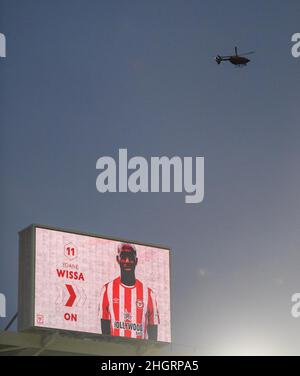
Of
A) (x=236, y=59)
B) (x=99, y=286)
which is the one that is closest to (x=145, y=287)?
(x=99, y=286)

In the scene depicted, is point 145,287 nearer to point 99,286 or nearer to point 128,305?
point 128,305

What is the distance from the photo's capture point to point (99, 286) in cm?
5803

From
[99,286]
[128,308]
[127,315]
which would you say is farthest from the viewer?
[128,308]

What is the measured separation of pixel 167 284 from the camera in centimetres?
6169

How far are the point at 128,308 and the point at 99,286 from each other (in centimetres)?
233

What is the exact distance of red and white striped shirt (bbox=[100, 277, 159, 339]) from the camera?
58000 millimetres

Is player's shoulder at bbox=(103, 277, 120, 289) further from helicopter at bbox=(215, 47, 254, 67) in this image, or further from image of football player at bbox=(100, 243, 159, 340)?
helicopter at bbox=(215, 47, 254, 67)

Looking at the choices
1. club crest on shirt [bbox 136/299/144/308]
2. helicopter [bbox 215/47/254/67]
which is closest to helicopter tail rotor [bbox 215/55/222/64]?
Result: helicopter [bbox 215/47/254/67]

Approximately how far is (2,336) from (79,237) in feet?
25.0

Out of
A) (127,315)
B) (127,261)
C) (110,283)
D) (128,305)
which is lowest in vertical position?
(127,315)

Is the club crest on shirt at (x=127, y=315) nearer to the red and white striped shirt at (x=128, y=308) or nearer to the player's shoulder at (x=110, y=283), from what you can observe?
the red and white striped shirt at (x=128, y=308)

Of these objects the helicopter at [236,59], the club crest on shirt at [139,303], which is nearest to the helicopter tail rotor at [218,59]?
the helicopter at [236,59]

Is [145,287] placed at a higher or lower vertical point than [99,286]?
higher
